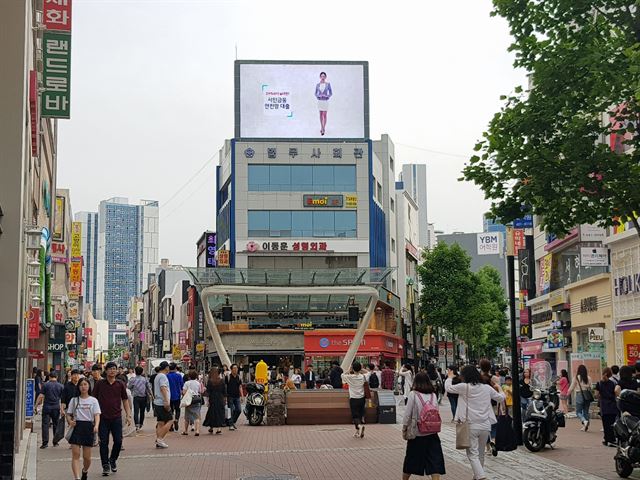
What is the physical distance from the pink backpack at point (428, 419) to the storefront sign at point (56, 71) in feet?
50.2

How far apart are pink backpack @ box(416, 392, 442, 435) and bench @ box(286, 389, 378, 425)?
1419 centimetres

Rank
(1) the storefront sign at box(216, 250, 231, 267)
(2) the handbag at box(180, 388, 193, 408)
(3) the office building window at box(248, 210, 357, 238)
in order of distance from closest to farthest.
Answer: (2) the handbag at box(180, 388, 193, 408) → (1) the storefront sign at box(216, 250, 231, 267) → (3) the office building window at box(248, 210, 357, 238)

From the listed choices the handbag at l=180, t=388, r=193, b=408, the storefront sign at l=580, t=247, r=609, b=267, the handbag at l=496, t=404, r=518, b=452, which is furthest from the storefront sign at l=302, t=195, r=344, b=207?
the handbag at l=496, t=404, r=518, b=452

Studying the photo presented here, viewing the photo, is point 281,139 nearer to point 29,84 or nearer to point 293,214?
point 293,214

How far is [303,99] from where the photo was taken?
67.6 metres

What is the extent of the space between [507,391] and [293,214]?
149 feet

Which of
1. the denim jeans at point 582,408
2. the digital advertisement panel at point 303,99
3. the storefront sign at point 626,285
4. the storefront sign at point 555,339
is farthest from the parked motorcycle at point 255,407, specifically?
the digital advertisement panel at point 303,99

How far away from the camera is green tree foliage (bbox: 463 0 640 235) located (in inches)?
541

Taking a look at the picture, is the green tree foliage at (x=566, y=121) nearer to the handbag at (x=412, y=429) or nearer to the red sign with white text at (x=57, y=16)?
the handbag at (x=412, y=429)

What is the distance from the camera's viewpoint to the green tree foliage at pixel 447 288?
7062 centimetres

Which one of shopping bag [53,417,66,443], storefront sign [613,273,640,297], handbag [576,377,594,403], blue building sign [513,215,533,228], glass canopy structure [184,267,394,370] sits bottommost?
shopping bag [53,417,66,443]

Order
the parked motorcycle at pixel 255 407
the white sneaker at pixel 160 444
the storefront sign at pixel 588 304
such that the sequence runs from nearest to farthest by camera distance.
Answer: the white sneaker at pixel 160 444, the parked motorcycle at pixel 255 407, the storefront sign at pixel 588 304

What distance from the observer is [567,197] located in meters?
14.5

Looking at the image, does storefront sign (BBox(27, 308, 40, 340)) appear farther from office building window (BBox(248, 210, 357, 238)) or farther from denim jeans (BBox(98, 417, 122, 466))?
office building window (BBox(248, 210, 357, 238))
